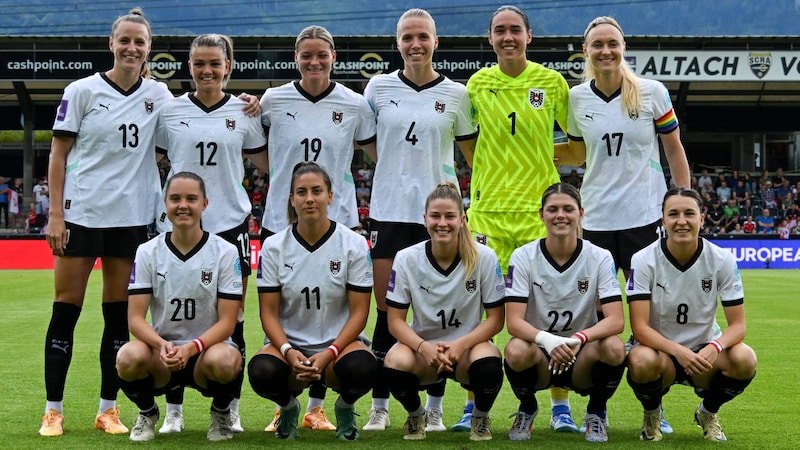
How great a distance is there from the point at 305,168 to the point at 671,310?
1858 mm

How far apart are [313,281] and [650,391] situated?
5.42ft

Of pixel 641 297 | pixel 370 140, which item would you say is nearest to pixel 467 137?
pixel 370 140

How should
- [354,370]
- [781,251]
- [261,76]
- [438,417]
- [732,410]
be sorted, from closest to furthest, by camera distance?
[354,370] < [438,417] < [732,410] < [781,251] < [261,76]

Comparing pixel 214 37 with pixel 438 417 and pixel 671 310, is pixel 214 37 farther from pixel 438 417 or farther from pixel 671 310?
pixel 671 310

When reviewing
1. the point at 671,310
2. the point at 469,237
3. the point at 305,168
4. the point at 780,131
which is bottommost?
the point at 671,310

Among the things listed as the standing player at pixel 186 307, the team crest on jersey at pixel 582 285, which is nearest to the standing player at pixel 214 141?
the standing player at pixel 186 307

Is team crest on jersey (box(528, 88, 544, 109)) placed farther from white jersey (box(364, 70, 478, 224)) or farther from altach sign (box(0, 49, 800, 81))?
altach sign (box(0, 49, 800, 81))

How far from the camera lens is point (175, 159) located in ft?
15.9

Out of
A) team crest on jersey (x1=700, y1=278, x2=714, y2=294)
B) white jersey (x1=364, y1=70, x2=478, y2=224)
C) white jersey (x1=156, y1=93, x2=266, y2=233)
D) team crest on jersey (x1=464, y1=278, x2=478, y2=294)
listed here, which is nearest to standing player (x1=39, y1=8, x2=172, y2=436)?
white jersey (x1=156, y1=93, x2=266, y2=233)

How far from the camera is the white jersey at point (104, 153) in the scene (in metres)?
4.75

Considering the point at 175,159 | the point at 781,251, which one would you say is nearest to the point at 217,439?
the point at 175,159

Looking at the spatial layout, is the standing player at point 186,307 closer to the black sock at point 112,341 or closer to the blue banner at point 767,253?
the black sock at point 112,341

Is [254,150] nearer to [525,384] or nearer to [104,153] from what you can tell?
[104,153]

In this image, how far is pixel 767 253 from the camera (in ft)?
68.6
